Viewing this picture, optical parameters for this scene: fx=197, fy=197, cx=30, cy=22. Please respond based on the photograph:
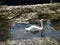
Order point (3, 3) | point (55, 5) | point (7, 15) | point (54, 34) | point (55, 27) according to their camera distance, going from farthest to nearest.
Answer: point (3, 3) → point (55, 5) → point (7, 15) → point (55, 27) → point (54, 34)

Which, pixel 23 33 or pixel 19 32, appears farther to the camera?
pixel 19 32

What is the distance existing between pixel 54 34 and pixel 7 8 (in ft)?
17.4

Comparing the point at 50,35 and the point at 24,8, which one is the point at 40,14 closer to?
the point at 24,8

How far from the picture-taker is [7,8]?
12.6 m

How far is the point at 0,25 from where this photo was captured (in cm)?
949

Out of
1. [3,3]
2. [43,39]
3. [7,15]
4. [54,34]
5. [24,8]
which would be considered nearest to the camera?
[43,39]

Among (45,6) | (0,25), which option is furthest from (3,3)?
(0,25)

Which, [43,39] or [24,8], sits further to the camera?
[24,8]

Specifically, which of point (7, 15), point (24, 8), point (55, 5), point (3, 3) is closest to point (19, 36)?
point (7, 15)

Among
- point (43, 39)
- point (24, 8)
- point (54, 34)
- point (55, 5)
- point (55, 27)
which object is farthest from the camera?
point (55, 5)

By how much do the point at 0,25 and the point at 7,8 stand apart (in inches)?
128

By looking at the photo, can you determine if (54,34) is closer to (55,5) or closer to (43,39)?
(43,39)

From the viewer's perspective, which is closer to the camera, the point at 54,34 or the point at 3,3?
the point at 54,34

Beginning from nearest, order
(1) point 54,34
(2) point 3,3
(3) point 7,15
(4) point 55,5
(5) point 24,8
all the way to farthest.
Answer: (1) point 54,34
(3) point 7,15
(5) point 24,8
(4) point 55,5
(2) point 3,3
